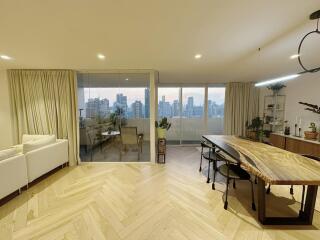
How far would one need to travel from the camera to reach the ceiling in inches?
62.1

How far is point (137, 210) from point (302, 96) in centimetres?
530

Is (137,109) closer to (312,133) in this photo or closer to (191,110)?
(191,110)

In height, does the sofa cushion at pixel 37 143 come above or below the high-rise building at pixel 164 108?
below

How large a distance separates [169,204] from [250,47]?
2.74 meters

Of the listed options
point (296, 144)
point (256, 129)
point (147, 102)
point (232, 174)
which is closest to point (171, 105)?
point (147, 102)

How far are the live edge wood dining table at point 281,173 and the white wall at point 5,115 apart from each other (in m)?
5.33

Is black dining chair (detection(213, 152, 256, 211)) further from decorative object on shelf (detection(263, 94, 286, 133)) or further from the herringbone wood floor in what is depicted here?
decorative object on shelf (detection(263, 94, 286, 133))

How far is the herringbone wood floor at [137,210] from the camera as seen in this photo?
78.3 inches

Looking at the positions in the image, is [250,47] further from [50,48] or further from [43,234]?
[43,234]

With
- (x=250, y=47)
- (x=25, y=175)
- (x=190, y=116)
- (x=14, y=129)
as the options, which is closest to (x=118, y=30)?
(x=250, y=47)

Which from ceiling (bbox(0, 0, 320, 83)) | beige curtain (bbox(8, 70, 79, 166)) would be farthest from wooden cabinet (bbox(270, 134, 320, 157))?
beige curtain (bbox(8, 70, 79, 166))

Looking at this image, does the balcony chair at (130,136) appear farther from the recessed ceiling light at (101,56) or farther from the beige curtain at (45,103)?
the recessed ceiling light at (101,56)

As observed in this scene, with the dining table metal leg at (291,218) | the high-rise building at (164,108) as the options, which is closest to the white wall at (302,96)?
the dining table metal leg at (291,218)

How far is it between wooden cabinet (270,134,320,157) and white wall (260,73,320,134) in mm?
492
